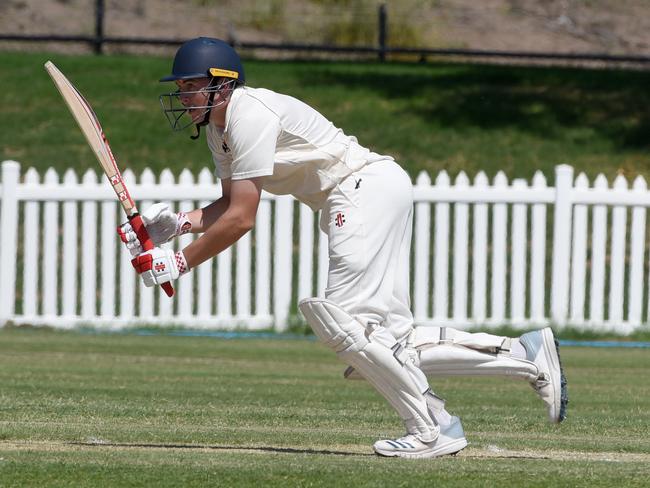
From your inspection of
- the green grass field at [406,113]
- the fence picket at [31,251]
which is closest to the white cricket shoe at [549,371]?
the fence picket at [31,251]

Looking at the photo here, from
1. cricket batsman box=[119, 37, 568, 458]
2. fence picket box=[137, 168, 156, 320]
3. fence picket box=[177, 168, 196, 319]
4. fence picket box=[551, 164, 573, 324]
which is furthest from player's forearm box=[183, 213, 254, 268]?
fence picket box=[551, 164, 573, 324]

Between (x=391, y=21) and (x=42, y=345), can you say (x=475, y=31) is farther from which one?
(x=42, y=345)

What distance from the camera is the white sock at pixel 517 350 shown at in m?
5.96

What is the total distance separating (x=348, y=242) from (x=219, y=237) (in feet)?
1.72

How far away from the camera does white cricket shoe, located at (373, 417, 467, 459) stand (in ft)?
18.8

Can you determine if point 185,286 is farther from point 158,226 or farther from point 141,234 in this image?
point 141,234

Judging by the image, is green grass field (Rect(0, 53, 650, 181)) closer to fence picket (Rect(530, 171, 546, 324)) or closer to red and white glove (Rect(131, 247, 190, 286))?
fence picket (Rect(530, 171, 546, 324))

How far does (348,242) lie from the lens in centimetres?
572

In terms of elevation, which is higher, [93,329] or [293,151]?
[293,151]

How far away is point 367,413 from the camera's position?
7.45 m

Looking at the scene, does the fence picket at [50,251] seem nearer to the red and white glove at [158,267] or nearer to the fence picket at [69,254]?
the fence picket at [69,254]

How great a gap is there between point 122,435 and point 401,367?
1.34 m

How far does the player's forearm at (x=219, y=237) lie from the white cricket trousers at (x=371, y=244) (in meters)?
0.40

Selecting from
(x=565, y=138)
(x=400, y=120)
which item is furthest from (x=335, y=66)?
(x=565, y=138)
